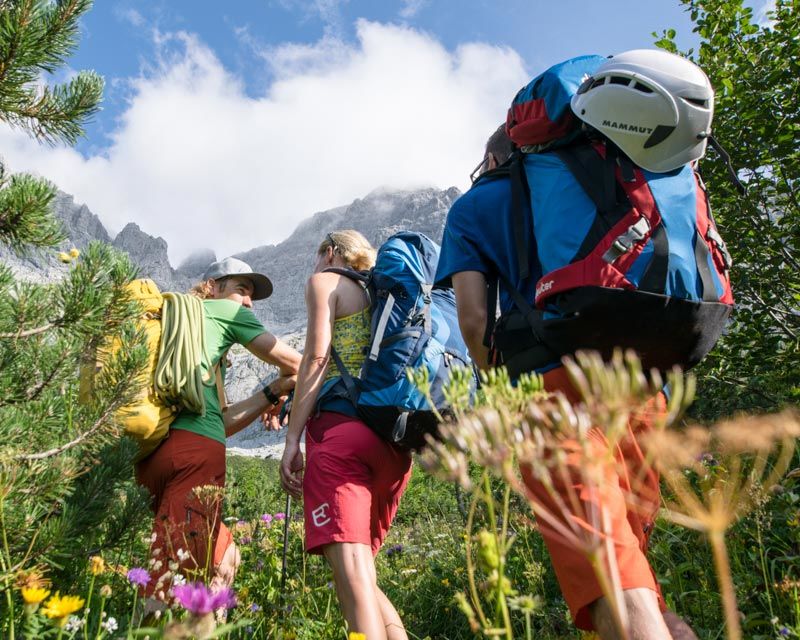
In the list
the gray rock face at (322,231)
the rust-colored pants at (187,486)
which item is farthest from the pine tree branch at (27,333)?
the gray rock face at (322,231)

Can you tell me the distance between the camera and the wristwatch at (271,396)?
4381mm

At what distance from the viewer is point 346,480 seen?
2.93 meters

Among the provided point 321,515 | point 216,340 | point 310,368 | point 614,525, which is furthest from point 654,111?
point 216,340

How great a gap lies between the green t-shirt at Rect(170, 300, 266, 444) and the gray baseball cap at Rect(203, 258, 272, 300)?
73 centimetres

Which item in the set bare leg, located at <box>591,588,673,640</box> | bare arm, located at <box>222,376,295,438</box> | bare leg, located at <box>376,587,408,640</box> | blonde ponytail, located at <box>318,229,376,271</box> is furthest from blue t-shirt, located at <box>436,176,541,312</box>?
bare arm, located at <box>222,376,295,438</box>

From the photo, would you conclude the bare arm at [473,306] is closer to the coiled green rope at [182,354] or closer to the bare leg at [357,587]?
the bare leg at [357,587]

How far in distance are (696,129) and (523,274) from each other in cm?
69

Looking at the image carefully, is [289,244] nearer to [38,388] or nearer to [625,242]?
[38,388]

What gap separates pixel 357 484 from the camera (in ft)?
9.70

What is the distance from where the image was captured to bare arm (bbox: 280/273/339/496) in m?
3.15

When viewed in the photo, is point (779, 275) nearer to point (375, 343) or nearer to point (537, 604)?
point (375, 343)

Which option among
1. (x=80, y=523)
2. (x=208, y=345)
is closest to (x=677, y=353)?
(x=80, y=523)

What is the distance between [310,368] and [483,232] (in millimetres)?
1184

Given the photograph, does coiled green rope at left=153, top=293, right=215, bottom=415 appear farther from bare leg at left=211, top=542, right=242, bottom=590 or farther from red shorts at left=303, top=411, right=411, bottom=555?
bare leg at left=211, top=542, right=242, bottom=590
